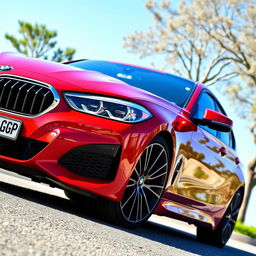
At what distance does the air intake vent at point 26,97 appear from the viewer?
4578mm

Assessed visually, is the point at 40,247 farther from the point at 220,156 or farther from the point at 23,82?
the point at 220,156

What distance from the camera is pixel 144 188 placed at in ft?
16.8

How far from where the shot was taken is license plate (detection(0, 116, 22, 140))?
4547 mm

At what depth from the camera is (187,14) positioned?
30516 millimetres

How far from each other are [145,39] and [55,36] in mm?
13821

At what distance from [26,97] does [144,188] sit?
4.11ft

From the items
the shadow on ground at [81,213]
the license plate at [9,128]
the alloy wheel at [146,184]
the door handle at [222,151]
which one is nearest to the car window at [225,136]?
the door handle at [222,151]

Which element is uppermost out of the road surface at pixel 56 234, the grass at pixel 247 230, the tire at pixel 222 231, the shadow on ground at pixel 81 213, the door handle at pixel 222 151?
the road surface at pixel 56 234

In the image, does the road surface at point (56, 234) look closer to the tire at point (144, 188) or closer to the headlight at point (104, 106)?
the tire at point (144, 188)

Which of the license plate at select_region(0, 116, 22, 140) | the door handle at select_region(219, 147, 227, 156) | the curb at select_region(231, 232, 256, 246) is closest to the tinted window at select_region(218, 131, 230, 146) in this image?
the door handle at select_region(219, 147, 227, 156)

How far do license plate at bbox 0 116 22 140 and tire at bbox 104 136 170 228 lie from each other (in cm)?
91

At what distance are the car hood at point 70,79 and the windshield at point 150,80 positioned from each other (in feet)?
2.15

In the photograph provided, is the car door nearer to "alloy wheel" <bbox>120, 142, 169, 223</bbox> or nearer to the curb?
"alloy wheel" <bbox>120, 142, 169, 223</bbox>

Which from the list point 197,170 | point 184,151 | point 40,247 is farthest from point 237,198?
point 40,247
